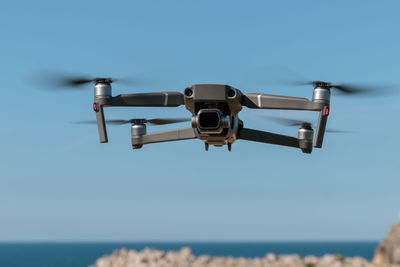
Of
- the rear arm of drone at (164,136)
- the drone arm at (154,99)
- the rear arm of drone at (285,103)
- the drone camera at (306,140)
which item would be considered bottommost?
the drone camera at (306,140)

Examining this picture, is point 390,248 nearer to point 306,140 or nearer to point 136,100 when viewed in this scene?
point 306,140

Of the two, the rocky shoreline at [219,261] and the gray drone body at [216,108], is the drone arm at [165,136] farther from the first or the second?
the rocky shoreline at [219,261]

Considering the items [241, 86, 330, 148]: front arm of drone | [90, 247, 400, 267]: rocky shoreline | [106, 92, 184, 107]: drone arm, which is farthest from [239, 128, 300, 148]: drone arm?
[90, 247, 400, 267]: rocky shoreline

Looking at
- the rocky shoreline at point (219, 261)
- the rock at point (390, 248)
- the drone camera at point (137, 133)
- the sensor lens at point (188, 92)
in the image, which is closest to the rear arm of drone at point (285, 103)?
the sensor lens at point (188, 92)

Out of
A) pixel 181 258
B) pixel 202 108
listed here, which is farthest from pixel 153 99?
pixel 181 258

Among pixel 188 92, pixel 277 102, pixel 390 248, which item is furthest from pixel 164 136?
pixel 390 248

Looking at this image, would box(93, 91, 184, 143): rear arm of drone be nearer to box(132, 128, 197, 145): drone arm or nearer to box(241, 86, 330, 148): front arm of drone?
box(132, 128, 197, 145): drone arm

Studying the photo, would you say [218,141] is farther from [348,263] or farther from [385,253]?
[385,253]
